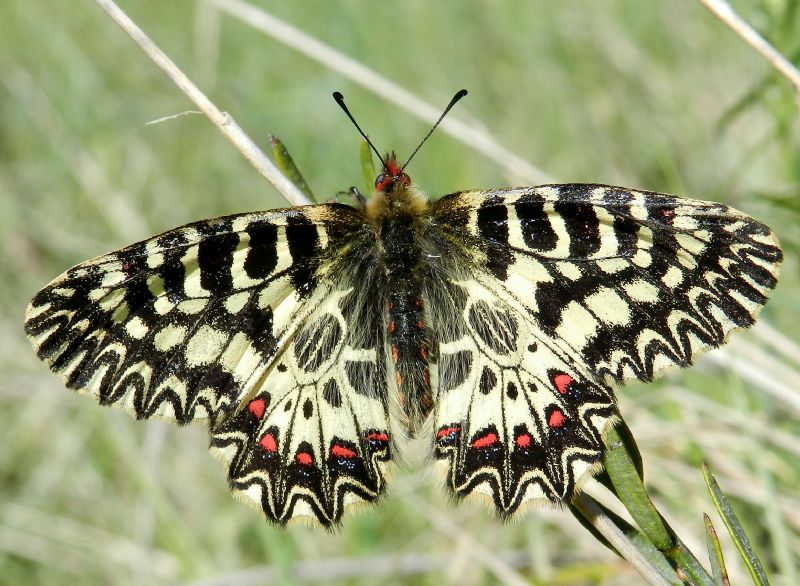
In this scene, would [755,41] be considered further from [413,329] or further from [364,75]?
[364,75]

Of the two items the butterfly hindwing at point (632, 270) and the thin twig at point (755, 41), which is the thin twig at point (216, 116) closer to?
the butterfly hindwing at point (632, 270)

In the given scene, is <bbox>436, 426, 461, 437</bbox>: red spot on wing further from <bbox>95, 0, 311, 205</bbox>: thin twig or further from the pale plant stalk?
<bbox>95, 0, 311, 205</bbox>: thin twig

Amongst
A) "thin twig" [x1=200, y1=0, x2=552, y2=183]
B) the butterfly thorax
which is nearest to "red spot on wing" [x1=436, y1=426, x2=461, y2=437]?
the butterfly thorax

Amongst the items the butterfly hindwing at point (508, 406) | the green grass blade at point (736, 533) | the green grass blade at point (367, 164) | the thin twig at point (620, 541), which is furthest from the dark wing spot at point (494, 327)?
the green grass blade at point (736, 533)

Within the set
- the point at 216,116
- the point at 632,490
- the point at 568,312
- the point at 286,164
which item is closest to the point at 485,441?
the point at 568,312

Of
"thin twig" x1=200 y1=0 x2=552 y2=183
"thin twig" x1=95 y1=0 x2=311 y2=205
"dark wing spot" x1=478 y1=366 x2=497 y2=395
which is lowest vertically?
"dark wing spot" x1=478 y1=366 x2=497 y2=395

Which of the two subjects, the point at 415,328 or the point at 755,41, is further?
the point at 415,328

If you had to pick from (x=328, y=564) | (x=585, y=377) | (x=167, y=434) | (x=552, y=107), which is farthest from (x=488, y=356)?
(x=552, y=107)
